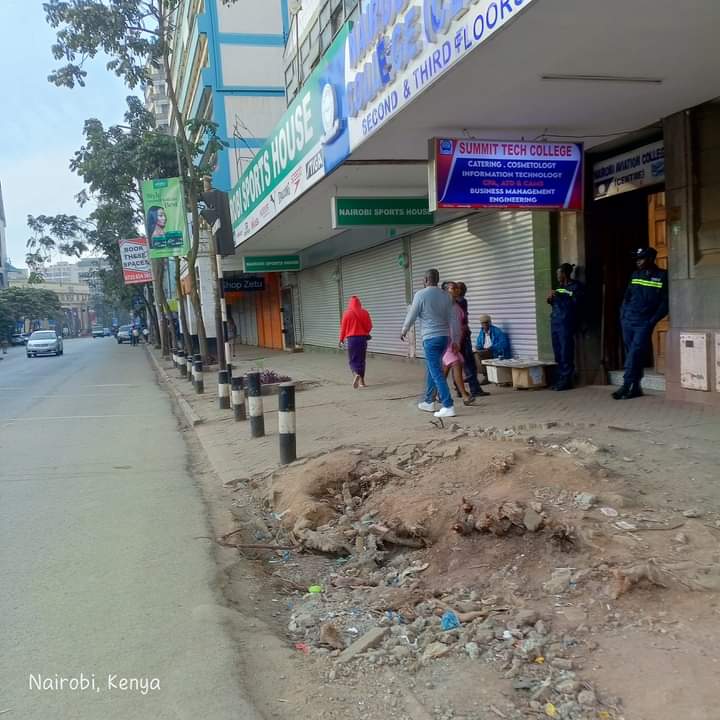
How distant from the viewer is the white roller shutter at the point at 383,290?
16.2 meters

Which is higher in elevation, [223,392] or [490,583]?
[223,392]

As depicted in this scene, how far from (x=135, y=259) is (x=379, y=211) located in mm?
18718

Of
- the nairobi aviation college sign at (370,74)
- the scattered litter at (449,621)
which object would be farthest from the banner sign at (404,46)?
the scattered litter at (449,621)

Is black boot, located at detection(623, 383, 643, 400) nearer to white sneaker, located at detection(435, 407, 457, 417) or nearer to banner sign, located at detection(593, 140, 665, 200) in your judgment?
white sneaker, located at detection(435, 407, 457, 417)

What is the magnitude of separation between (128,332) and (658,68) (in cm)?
6219

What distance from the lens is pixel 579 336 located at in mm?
9602

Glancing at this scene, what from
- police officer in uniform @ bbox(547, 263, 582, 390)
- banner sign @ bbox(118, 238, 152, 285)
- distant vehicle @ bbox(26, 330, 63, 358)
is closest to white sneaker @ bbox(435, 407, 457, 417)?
police officer in uniform @ bbox(547, 263, 582, 390)

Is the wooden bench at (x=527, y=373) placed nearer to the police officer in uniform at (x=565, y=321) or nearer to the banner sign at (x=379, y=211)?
the police officer in uniform at (x=565, y=321)

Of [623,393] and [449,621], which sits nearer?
[449,621]

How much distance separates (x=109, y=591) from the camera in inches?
164

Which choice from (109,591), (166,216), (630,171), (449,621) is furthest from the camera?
(166,216)

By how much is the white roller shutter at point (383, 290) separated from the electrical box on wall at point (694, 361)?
28.2 ft

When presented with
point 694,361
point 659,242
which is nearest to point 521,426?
point 694,361

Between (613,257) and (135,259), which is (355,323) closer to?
(613,257)
